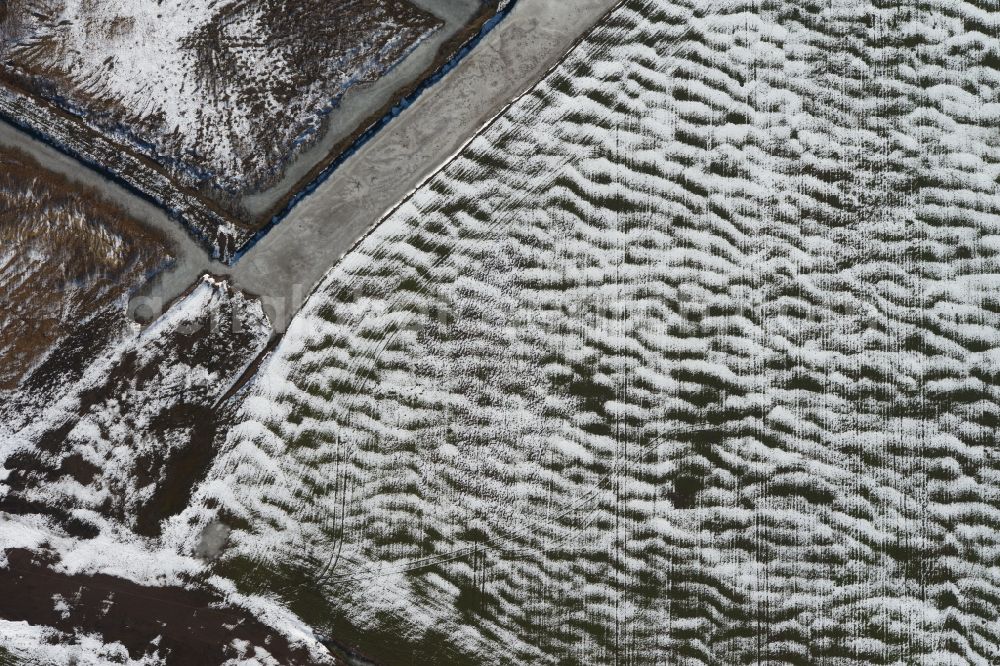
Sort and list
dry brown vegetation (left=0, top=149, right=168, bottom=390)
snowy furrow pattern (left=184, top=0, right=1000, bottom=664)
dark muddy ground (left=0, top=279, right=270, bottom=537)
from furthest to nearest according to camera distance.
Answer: dry brown vegetation (left=0, top=149, right=168, bottom=390) < dark muddy ground (left=0, top=279, right=270, bottom=537) < snowy furrow pattern (left=184, top=0, right=1000, bottom=664)

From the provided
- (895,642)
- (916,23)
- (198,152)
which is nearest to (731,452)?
(895,642)

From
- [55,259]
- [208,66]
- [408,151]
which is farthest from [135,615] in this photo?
[208,66]

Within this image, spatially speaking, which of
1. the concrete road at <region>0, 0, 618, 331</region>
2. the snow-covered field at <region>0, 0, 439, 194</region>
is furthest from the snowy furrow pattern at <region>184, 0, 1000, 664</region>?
the snow-covered field at <region>0, 0, 439, 194</region>

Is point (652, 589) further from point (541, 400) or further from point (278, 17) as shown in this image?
point (278, 17)

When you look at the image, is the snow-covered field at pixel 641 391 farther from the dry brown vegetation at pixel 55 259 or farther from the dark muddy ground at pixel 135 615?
the dry brown vegetation at pixel 55 259

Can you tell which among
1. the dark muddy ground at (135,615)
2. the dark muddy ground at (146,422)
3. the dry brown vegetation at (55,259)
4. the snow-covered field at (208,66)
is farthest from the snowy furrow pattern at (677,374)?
the dry brown vegetation at (55,259)

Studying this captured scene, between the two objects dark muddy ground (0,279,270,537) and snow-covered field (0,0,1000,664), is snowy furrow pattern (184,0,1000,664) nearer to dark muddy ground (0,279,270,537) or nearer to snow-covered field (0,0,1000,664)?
snow-covered field (0,0,1000,664)
